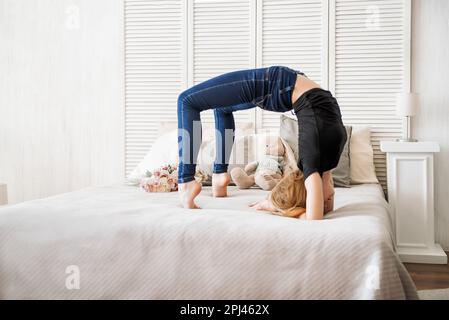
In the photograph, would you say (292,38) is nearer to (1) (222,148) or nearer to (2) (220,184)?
(1) (222,148)

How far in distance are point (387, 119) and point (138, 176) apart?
6.01 ft

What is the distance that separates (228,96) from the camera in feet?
6.82

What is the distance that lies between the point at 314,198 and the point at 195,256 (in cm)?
55

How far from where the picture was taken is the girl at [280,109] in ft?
6.32

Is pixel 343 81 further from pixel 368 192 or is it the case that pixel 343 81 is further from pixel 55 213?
pixel 55 213

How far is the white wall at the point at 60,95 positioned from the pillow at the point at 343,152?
1.39 metres

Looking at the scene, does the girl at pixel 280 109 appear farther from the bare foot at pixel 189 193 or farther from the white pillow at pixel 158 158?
the white pillow at pixel 158 158

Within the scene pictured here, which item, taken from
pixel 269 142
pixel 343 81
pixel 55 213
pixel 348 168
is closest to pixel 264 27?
pixel 343 81

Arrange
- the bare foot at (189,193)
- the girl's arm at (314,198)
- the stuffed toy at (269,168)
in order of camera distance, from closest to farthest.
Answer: the girl's arm at (314,198) < the bare foot at (189,193) < the stuffed toy at (269,168)

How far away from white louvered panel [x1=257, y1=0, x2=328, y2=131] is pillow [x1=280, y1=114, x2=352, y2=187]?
31 cm

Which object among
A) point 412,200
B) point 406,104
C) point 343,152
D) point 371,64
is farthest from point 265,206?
point 371,64

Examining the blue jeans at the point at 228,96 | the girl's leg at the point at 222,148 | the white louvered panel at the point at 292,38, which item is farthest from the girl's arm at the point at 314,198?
the white louvered panel at the point at 292,38
